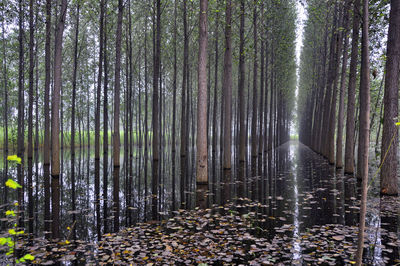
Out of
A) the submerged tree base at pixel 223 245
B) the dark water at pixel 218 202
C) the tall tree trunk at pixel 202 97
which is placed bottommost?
the dark water at pixel 218 202

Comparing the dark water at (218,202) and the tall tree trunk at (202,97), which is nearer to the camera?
the dark water at (218,202)

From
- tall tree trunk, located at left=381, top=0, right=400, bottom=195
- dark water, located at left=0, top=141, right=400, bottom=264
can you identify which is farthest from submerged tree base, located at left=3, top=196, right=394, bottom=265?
tall tree trunk, located at left=381, top=0, right=400, bottom=195

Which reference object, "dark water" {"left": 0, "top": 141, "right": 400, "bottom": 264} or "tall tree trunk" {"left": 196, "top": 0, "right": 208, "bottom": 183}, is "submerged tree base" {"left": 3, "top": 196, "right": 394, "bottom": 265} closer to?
"dark water" {"left": 0, "top": 141, "right": 400, "bottom": 264}

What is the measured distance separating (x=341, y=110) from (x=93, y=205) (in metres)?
14.9

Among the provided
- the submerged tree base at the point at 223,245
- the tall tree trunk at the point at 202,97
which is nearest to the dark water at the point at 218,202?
the submerged tree base at the point at 223,245

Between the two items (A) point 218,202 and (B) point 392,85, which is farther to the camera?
(B) point 392,85

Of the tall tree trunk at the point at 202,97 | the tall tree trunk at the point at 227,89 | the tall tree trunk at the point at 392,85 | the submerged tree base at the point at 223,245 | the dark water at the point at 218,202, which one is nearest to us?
the submerged tree base at the point at 223,245

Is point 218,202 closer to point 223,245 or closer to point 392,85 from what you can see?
point 223,245

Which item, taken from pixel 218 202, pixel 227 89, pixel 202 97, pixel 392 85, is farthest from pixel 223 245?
pixel 227 89

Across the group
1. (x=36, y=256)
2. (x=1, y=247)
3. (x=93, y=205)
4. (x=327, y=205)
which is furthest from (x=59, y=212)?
(x=327, y=205)

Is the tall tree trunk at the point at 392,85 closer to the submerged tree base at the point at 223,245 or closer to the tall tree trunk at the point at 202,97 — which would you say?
the submerged tree base at the point at 223,245

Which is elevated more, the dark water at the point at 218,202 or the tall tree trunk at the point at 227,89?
the tall tree trunk at the point at 227,89

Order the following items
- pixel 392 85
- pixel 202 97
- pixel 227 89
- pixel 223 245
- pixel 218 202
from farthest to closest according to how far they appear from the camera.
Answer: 1. pixel 227 89
2. pixel 202 97
3. pixel 392 85
4. pixel 218 202
5. pixel 223 245

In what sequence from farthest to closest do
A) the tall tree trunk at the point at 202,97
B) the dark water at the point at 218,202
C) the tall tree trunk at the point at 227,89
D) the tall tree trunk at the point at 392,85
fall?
the tall tree trunk at the point at 227,89, the tall tree trunk at the point at 202,97, the tall tree trunk at the point at 392,85, the dark water at the point at 218,202
